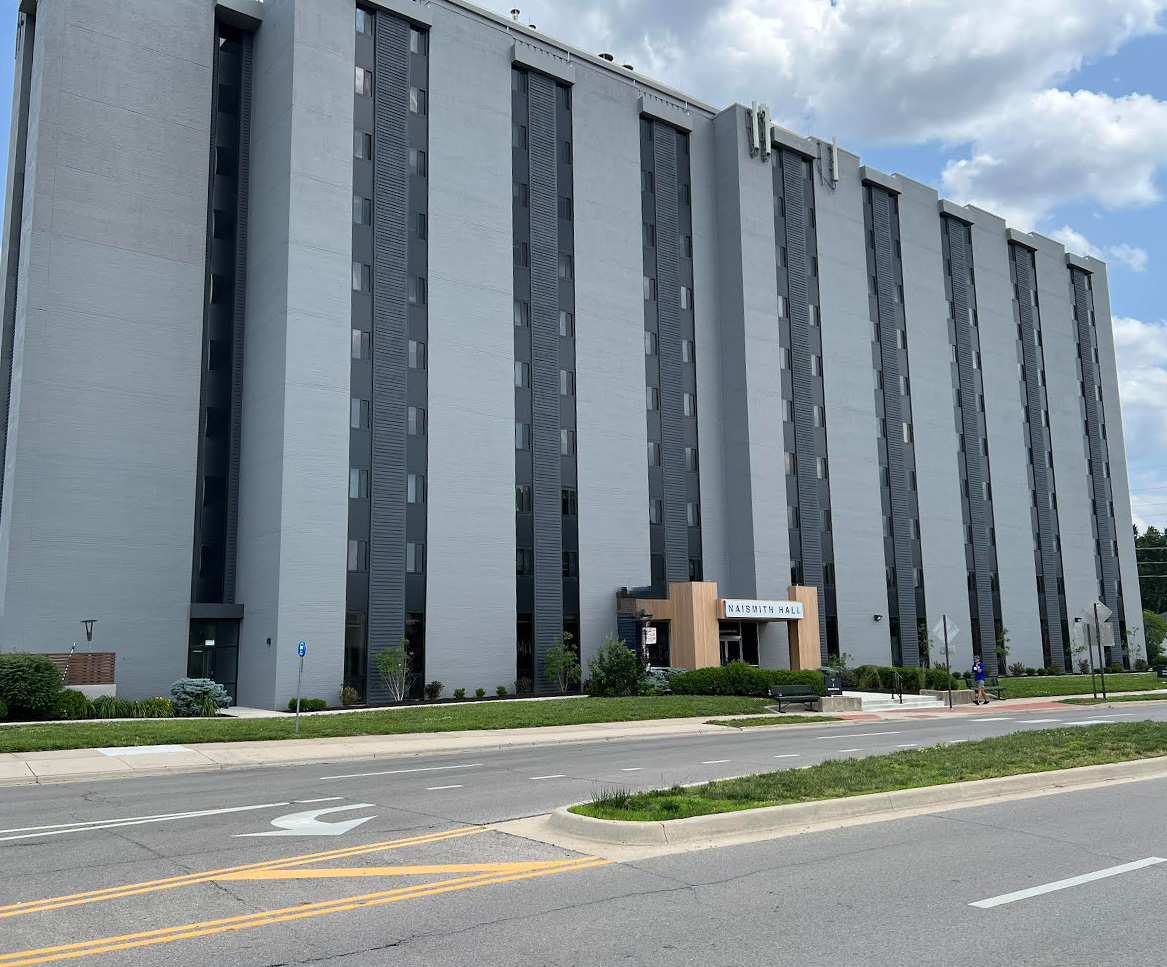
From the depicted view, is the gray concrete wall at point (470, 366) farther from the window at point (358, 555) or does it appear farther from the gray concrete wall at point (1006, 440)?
the gray concrete wall at point (1006, 440)

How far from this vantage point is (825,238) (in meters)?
58.0

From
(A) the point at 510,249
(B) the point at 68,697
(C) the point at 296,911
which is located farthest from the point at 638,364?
(C) the point at 296,911

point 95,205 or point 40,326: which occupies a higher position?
point 95,205

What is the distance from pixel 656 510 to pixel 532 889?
40389 mm

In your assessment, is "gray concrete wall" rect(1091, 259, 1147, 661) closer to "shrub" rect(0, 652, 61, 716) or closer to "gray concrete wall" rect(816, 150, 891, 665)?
"gray concrete wall" rect(816, 150, 891, 665)

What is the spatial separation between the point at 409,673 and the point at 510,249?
751 inches

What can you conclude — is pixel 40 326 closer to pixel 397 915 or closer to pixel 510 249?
pixel 510 249

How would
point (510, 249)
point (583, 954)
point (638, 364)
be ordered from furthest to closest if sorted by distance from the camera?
point (638, 364)
point (510, 249)
point (583, 954)

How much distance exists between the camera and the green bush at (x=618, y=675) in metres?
38.9

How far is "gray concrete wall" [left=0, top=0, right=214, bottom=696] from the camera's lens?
36.4m

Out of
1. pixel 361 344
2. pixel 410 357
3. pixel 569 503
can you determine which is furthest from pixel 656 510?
pixel 361 344

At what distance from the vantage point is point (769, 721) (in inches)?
1195

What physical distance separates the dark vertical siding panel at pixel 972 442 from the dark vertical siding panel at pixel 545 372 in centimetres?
3060

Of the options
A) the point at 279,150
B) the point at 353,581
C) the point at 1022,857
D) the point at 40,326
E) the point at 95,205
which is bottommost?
the point at 1022,857
